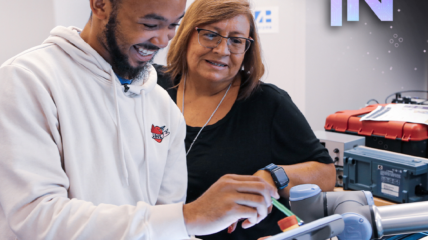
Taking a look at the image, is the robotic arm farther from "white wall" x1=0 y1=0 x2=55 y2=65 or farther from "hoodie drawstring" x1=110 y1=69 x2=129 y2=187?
"white wall" x1=0 y1=0 x2=55 y2=65

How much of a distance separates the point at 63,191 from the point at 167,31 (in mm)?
457

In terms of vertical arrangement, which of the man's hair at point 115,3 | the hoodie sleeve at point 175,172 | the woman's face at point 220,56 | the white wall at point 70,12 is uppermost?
the white wall at point 70,12

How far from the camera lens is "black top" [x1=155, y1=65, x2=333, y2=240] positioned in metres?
1.42

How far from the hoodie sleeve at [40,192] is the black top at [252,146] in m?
0.67

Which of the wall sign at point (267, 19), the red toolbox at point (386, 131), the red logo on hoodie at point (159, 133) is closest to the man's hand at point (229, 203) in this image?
the red logo on hoodie at point (159, 133)

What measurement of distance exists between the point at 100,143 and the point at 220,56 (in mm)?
712

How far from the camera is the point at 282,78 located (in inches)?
122

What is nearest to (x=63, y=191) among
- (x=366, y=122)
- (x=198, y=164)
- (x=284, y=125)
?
(x=198, y=164)

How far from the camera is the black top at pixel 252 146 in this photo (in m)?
1.42

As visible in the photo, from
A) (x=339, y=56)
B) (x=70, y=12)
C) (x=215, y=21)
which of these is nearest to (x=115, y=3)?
(x=215, y=21)

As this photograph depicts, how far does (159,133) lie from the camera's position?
1.07 m

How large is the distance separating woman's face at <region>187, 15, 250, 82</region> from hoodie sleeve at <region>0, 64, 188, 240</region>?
0.79 metres

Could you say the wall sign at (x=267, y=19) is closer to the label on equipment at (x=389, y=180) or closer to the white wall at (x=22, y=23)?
the label on equipment at (x=389, y=180)

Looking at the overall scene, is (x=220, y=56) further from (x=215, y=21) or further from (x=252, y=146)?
(x=252, y=146)
